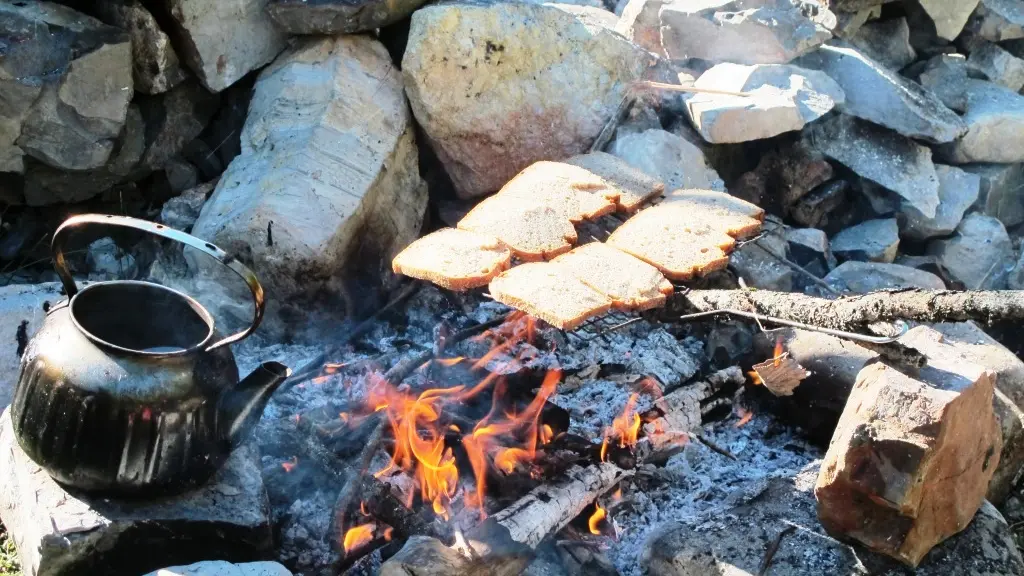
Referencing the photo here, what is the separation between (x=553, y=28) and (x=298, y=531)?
3.07 metres

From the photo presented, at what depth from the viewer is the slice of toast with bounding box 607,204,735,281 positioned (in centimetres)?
362

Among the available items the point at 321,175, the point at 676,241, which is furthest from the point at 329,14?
the point at 676,241

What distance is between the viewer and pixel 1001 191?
587cm

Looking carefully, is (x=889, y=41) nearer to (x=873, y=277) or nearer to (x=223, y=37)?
(x=873, y=277)

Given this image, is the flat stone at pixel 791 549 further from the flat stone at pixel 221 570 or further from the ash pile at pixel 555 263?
the flat stone at pixel 221 570

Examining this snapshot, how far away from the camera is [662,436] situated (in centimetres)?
393

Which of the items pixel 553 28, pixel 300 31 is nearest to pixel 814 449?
pixel 553 28

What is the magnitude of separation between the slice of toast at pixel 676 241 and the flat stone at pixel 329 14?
6.12 ft

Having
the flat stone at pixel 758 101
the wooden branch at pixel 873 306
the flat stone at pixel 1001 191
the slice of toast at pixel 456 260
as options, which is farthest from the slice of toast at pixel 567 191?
the flat stone at pixel 1001 191

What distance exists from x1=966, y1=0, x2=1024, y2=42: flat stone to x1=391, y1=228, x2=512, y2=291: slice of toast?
4472mm

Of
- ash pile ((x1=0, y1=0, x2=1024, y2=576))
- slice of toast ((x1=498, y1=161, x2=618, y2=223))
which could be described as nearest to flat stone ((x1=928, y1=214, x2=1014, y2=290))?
ash pile ((x1=0, y1=0, x2=1024, y2=576))

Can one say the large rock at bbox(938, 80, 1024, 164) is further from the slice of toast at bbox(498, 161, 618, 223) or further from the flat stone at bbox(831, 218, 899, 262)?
the slice of toast at bbox(498, 161, 618, 223)

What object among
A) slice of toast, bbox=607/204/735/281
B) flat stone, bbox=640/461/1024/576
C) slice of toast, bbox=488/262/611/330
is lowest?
flat stone, bbox=640/461/1024/576

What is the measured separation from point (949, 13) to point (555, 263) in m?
4.02
